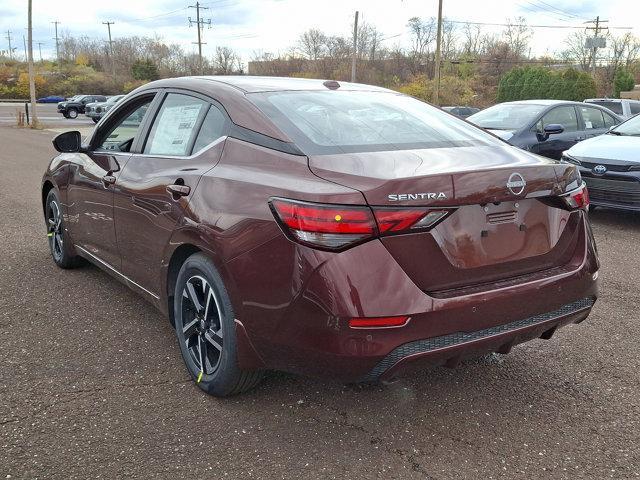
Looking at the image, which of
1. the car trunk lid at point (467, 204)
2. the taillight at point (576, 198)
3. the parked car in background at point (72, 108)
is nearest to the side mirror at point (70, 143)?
the car trunk lid at point (467, 204)

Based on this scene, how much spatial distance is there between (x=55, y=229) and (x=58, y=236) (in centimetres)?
7

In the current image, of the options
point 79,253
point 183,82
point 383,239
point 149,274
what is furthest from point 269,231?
point 79,253

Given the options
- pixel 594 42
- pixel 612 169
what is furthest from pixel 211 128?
pixel 594 42

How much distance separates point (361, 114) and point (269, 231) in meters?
1.07

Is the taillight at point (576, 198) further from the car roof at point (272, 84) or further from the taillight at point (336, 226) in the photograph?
the car roof at point (272, 84)

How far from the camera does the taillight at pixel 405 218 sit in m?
2.30

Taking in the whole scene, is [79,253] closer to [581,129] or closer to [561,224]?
[561,224]

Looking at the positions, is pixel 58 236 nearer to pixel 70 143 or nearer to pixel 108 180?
pixel 70 143

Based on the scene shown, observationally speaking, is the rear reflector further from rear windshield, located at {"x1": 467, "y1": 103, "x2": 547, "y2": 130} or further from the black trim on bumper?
rear windshield, located at {"x1": 467, "y1": 103, "x2": 547, "y2": 130}

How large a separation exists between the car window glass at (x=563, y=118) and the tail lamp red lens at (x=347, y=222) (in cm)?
823

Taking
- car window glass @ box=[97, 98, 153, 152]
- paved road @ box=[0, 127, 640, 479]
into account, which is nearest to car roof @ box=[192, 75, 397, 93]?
car window glass @ box=[97, 98, 153, 152]

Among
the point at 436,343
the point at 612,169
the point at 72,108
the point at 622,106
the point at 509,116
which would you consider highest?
the point at 72,108

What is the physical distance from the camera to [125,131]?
4.00m

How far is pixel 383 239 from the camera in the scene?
2305mm
